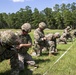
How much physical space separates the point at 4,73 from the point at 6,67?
101cm

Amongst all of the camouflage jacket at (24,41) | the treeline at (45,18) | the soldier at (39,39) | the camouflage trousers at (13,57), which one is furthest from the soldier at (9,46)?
the treeline at (45,18)

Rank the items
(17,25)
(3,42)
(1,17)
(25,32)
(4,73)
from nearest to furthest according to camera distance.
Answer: (3,42) → (4,73) → (25,32) → (17,25) → (1,17)

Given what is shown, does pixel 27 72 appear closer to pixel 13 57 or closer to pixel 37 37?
pixel 13 57

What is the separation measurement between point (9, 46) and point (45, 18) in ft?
383

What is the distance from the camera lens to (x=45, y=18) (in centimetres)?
12412

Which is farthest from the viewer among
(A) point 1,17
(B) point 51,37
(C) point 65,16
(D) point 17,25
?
(A) point 1,17

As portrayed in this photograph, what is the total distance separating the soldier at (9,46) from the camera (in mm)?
7125

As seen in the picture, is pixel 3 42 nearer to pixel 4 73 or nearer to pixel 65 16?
pixel 4 73

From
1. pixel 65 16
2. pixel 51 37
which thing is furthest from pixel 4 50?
pixel 65 16

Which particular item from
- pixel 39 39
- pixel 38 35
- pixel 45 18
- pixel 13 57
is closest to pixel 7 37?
pixel 13 57

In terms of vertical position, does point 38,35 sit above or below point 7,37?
below

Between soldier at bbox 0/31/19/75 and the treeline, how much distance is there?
10403cm

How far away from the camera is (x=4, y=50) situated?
26.1 ft

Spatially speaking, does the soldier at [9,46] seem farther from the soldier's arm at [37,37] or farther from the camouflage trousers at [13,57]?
the soldier's arm at [37,37]
